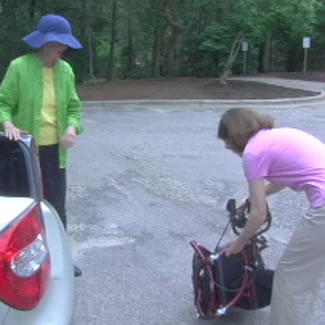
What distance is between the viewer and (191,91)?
17797mm

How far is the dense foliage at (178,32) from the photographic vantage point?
60.1 feet

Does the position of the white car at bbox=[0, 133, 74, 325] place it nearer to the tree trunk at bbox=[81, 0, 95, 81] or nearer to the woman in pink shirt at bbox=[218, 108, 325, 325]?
the woman in pink shirt at bbox=[218, 108, 325, 325]

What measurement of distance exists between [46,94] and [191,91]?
45.5 ft

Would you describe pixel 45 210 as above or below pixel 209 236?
above

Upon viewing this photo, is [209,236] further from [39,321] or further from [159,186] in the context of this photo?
[39,321]

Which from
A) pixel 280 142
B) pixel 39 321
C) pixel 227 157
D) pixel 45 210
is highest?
pixel 280 142

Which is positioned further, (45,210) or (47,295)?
(45,210)

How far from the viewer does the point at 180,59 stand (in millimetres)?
26688

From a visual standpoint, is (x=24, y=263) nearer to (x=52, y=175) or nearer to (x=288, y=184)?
(x=288, y=184)

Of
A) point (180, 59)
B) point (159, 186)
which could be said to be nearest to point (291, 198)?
point (159, 186)

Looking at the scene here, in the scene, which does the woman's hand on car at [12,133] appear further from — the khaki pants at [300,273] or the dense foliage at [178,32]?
the dense foliage at [178,32]

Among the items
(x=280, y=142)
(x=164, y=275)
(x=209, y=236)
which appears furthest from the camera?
(x=209, y=236)

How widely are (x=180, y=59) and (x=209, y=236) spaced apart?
71.7 ft

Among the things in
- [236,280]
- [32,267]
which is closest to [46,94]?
[236,280]
